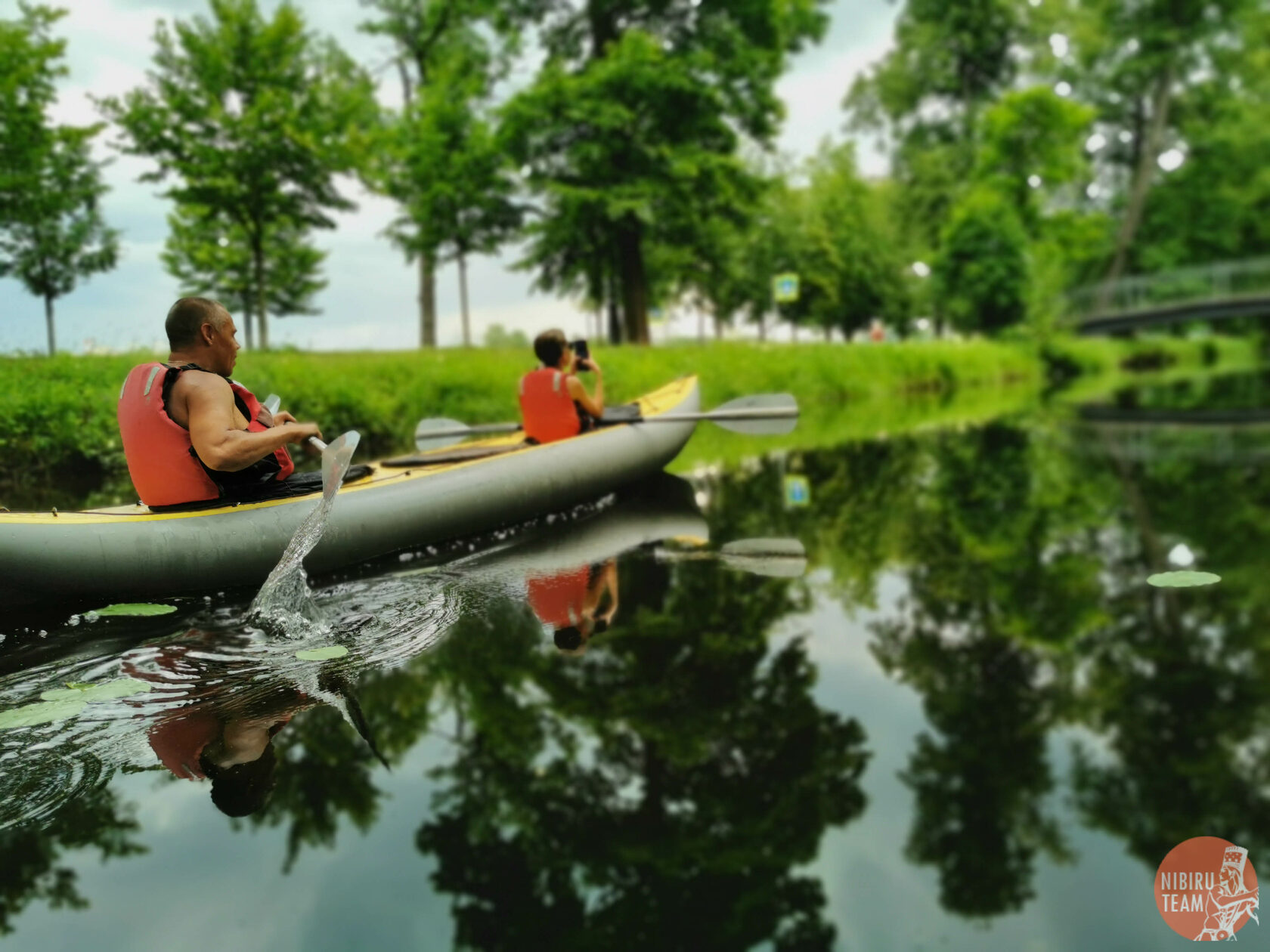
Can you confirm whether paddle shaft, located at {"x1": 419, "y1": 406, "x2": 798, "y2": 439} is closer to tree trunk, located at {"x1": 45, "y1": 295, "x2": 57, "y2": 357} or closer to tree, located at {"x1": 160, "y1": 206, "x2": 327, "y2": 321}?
tree trunk, located at {"x1": 45, "y1": 295, "x2": 57, "y2": 357}

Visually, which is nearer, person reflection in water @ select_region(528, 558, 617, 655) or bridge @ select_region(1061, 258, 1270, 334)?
person reflection in water @ select_region(528, 558, 617, 655)

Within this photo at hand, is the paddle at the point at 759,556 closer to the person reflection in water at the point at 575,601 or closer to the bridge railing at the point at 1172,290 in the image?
the person reflection in water at the point at 575,601

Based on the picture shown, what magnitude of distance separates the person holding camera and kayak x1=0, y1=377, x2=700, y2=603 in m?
0.19

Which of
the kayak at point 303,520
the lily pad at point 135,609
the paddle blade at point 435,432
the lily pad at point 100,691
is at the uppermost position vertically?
the paddle blade at point 435,432

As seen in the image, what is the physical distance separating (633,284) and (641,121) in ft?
9.63

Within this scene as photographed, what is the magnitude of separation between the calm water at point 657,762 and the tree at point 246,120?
1136cm

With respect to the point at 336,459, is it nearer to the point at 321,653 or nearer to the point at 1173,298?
Answer: the point at 321,653

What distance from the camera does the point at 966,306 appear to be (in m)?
27.9

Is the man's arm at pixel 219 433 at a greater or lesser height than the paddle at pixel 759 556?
greater

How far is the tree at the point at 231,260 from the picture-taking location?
1806cm

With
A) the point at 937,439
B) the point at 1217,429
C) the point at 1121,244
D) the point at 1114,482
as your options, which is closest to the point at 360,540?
the point at 1114,482

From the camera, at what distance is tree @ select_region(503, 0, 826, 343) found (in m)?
15.5

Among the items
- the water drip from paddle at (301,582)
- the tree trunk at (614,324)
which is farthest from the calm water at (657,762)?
the tree trunk at (614,324)

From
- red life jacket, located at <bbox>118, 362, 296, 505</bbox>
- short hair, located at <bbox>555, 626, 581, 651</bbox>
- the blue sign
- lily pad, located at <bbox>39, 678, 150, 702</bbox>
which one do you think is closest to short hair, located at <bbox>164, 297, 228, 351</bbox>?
red life jacket, located at <bbox>118, 362, 296, 505</bbox>
